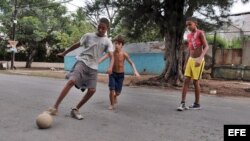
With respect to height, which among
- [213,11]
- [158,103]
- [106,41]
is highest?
[213,11]

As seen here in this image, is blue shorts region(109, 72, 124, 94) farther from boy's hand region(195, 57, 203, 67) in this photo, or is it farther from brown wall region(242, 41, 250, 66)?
brown wall region(242, 41, 250, 66)

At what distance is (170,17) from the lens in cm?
1555

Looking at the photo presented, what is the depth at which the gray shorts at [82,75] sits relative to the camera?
6949mm

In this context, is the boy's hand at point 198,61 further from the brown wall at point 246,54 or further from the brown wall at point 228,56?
the brown wall at point 228,56

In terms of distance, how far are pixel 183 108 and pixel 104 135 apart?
2773 mm

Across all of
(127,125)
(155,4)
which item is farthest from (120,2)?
(127,125)

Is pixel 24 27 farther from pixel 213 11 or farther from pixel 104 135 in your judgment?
pixel 104 135

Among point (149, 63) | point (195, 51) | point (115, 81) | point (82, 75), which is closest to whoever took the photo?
point (82, 75)

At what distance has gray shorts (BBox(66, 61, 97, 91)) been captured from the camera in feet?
22.8

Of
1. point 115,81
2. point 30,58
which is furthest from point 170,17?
point 30,58

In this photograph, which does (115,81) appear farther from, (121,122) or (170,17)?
(170,17)

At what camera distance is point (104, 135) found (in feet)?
19.2

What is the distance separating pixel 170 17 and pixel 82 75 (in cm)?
914

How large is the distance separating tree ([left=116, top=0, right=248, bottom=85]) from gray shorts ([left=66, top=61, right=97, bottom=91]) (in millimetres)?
8536
